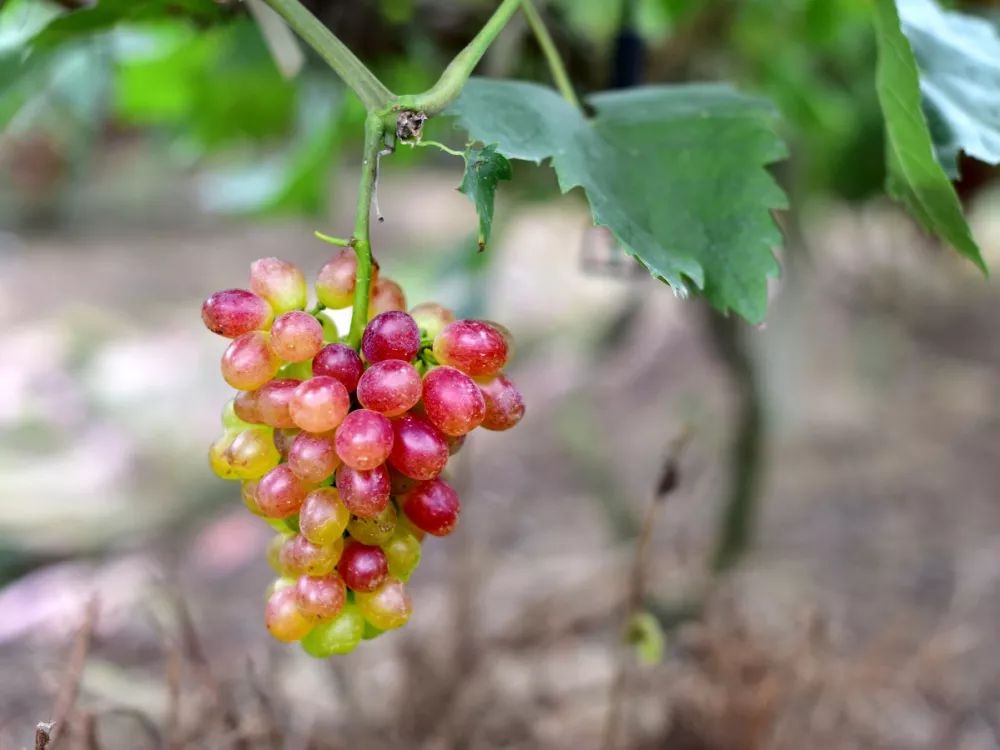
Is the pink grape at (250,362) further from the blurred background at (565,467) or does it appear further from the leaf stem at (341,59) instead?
the blurred background at (565,467)

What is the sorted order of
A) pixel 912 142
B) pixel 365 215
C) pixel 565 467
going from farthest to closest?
pixel 565 467, pixel 912 142, pixel 365 215

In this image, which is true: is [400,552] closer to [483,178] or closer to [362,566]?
[362,566]

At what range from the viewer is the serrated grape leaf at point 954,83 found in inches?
18.8

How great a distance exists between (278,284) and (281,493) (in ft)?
0.28

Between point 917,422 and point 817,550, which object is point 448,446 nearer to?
point 817,550

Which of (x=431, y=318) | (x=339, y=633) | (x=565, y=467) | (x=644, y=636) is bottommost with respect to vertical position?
(x=565, y=467)

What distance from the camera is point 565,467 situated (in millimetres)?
2318

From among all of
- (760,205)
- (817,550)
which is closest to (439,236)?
(817,550)

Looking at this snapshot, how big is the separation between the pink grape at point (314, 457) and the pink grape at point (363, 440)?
0.01 meters

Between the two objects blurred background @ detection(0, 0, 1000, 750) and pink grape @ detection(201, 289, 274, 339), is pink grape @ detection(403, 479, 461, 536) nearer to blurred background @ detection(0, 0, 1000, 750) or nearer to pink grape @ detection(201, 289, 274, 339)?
pink grape @ detection(201, 289, 274, 339)

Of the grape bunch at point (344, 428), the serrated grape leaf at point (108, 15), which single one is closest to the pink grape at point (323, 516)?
the grape bunch at point (344, 428)

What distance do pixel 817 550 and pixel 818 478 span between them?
36 cm

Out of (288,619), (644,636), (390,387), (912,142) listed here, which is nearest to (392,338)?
(390,387)

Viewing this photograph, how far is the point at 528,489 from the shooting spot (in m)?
2.25
